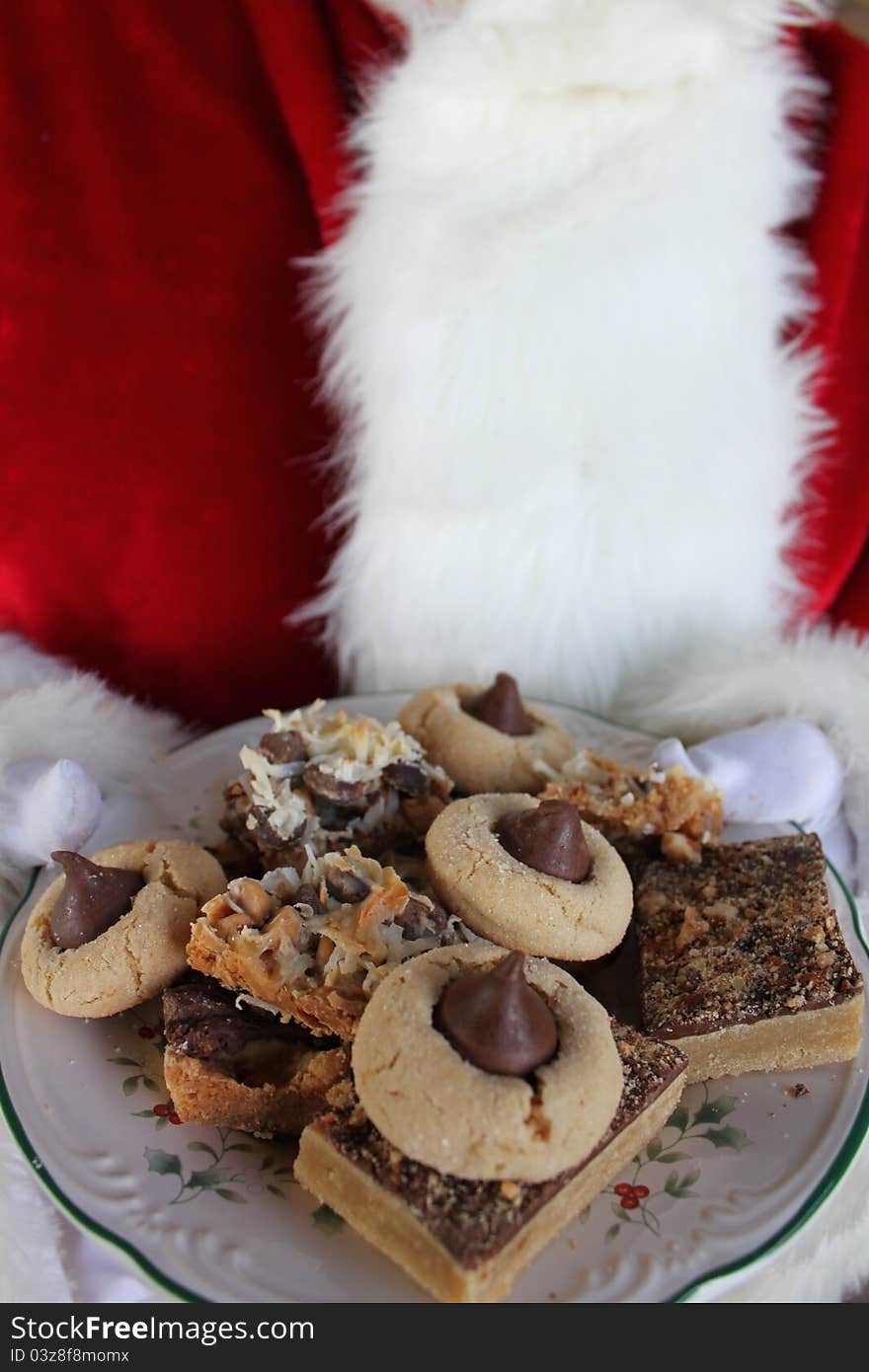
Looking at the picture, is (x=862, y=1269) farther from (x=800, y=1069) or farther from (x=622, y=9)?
(x=622, y=9)

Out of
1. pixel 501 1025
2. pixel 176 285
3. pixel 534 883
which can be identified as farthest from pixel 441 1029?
pixel 176 285


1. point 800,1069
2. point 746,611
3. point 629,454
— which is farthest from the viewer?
point 746,611

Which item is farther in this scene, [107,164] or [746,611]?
[746,611]

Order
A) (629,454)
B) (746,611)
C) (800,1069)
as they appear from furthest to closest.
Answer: (746,611)
(629,454)
(800,1069)

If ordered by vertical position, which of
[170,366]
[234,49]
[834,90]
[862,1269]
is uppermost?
[234,49]

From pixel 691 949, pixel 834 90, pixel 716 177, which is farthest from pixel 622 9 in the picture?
pixel 691 949

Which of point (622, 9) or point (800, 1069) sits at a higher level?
point (622, 9)

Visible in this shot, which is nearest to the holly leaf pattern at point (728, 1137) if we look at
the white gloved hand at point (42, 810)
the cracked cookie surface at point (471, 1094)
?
the cracked cookie surface at point (471, 1094)
